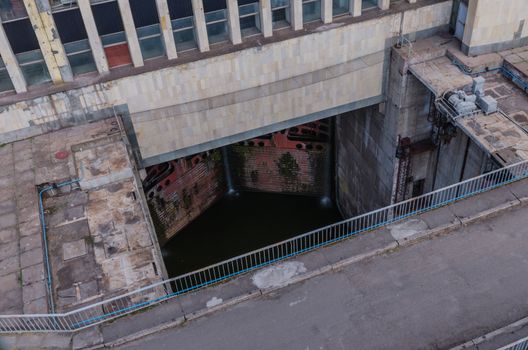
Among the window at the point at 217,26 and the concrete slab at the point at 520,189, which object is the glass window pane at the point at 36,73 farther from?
the concrete slab at the point at 520,189

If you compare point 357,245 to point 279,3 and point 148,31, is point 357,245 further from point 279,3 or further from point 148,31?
point 148,31

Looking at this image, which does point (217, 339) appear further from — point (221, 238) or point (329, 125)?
point (329, 125)

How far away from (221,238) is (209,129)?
11.7 metres

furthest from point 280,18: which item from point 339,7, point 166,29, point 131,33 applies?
point 131,33

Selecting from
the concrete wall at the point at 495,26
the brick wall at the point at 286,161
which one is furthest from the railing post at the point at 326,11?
the brick wall at the point at 286,161

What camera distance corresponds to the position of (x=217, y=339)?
18.5 m

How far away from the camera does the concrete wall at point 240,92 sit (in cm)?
2564

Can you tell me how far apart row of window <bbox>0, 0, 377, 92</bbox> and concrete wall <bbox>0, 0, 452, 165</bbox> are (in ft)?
4.48

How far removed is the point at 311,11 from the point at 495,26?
948 centimetres

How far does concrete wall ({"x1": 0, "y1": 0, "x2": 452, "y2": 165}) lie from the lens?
84.1 ft

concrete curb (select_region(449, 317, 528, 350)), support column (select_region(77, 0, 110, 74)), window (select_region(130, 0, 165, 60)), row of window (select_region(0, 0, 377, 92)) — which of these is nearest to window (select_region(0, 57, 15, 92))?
row of window (select_region(0, 0, 377, 92))

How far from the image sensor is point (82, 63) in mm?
25656

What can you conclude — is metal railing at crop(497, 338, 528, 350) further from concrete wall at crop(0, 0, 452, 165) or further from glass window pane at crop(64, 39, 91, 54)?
glass window pane at crop(64, 39, 91, 54)

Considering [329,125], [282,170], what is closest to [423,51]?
[329,125]
